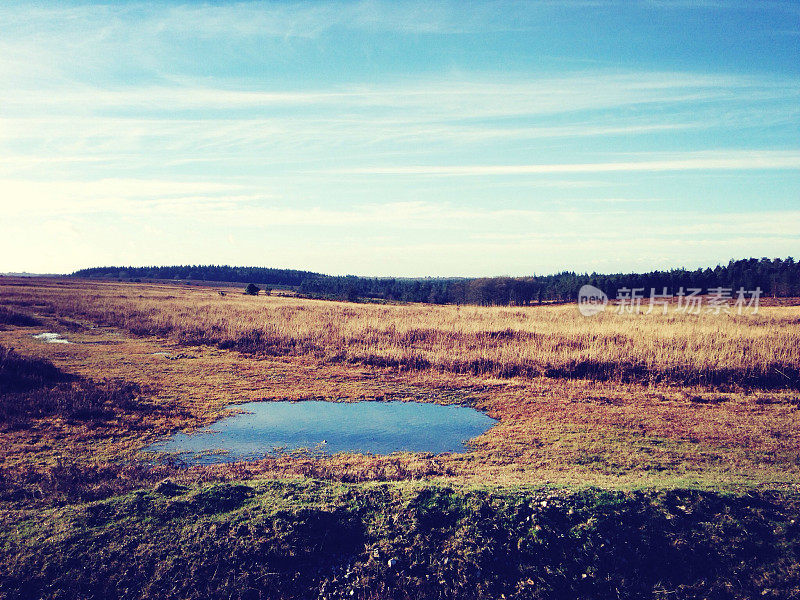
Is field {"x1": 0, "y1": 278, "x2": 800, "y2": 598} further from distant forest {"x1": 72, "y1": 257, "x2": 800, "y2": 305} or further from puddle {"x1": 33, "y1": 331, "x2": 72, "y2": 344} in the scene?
distant forest {"x1": 72, "y1": 257, "x2": 800, "y2": 305}

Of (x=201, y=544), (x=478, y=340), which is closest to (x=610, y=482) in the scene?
(x=201, y=544)

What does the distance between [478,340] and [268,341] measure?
9.51m

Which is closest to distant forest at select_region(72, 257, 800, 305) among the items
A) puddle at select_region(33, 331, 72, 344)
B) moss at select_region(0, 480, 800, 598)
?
puddle at select_region(33, 331, 72, 344)

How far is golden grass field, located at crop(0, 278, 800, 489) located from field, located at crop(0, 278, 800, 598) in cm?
8

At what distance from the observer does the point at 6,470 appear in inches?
287

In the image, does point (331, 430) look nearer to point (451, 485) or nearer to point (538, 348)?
point (451, 485)

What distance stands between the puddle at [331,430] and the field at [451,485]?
22.8 inches

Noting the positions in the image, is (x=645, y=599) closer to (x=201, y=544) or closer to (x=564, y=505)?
(x=564, y=505)

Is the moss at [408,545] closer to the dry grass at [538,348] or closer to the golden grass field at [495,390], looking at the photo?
the golden grass field at [495,390]

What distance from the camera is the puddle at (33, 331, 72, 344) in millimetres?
21478

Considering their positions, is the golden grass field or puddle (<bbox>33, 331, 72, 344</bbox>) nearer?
the golden grass field

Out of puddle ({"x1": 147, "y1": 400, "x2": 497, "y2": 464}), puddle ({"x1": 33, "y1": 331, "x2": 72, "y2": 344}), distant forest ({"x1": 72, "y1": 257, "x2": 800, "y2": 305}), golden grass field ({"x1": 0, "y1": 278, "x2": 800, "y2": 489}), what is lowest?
puddle ({"x1": 147, "y1": 400, "x2": 497, "y2": 464})

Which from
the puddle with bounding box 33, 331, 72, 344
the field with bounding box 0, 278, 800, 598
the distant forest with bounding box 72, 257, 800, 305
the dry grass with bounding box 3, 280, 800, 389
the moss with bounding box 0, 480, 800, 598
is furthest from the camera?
the distant forest with bounding box 72, 257, 800, 305

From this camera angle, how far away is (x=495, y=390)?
46.6 feet
